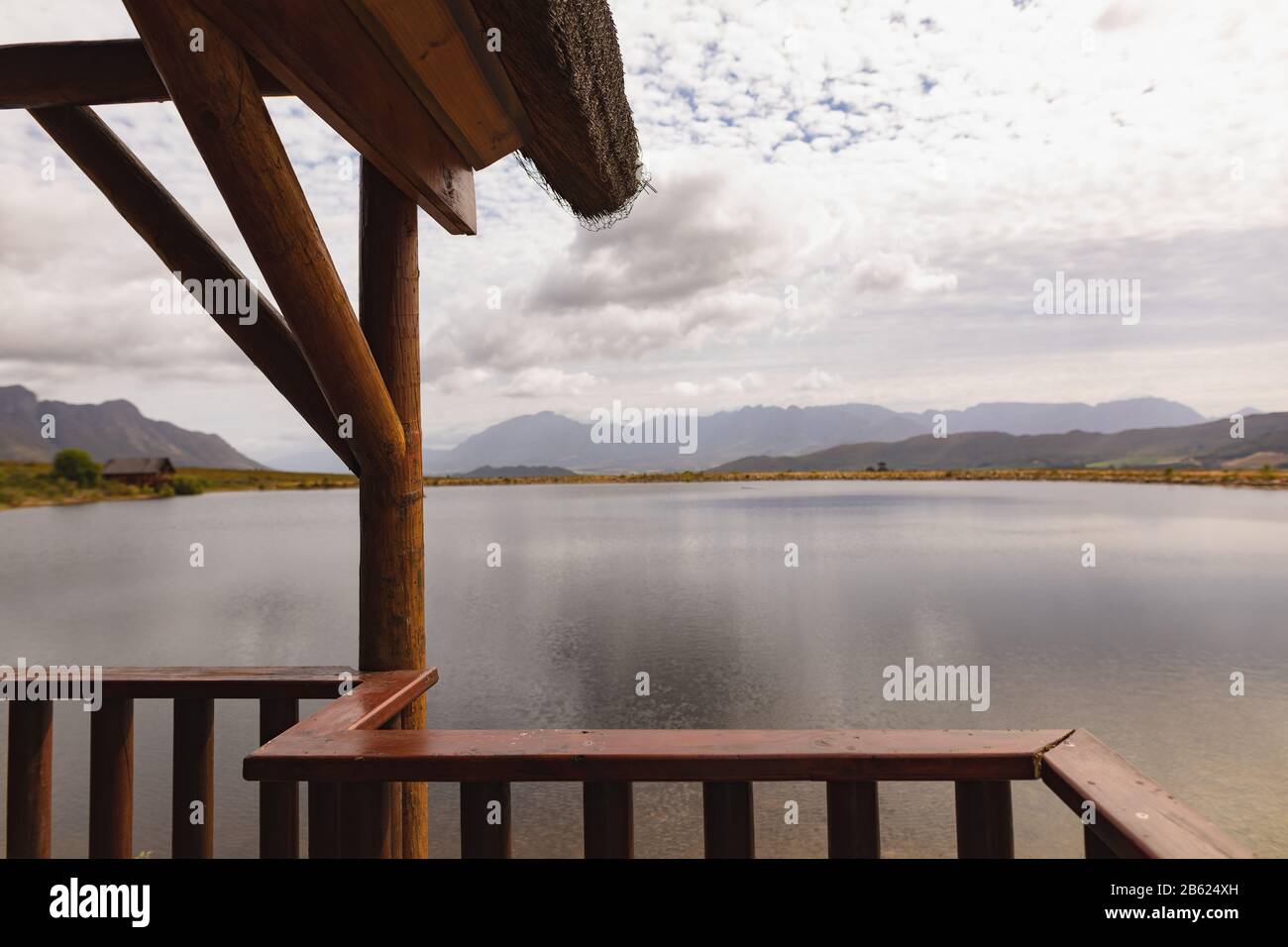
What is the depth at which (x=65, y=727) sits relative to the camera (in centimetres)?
1175

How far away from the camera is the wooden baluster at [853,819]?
5.54 ft

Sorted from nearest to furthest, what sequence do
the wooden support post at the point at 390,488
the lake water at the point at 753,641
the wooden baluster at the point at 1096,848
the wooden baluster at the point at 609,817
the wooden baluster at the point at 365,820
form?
the wooden baluster at the point at 1096,848
the wooden baluster at the point at 609,817
the wooden baluster at the point at 365,820
the wooden support post at the point at 390,488
the lake water at the point at 753,641

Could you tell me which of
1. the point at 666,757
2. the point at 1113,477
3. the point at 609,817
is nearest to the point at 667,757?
the point at 666,757

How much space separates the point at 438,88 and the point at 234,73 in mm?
815

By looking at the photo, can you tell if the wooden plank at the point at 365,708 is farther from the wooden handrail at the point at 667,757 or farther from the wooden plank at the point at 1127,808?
the wooden plank at the point at 1127,808

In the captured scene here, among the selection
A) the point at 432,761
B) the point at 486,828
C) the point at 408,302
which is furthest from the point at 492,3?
the point at 486,828

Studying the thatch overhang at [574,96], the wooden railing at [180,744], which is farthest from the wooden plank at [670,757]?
the thatch overhang at [574,96]

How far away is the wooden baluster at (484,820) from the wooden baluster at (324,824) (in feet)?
1.54

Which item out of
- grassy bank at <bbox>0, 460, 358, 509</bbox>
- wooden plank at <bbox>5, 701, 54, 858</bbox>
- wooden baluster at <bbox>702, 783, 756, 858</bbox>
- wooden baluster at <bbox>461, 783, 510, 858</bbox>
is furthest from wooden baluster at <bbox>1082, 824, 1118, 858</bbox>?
grassy bank at <bbox>0, 460, 358, 509</bbox>

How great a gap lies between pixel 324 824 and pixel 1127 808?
197 centimetres

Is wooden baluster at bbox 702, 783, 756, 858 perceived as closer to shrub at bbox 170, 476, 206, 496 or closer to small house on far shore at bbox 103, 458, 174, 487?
shrub at bbox 170, 476, 206, 496

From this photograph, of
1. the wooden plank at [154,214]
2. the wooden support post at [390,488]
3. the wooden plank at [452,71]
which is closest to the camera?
the wooden plank at [452,71]

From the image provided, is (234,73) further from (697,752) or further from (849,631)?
(849,631)

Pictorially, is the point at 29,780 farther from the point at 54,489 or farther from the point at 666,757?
the point at 54,489
